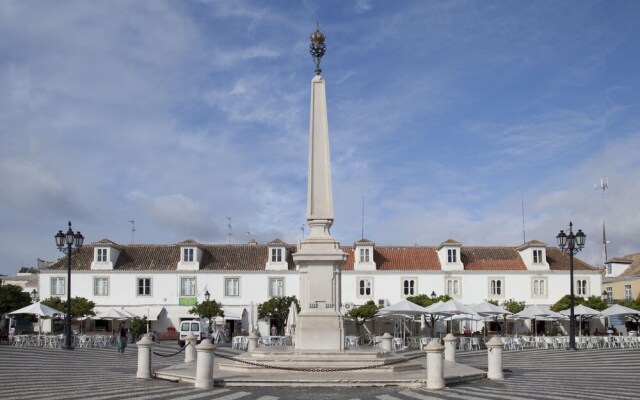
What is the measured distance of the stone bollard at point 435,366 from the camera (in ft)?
54.7

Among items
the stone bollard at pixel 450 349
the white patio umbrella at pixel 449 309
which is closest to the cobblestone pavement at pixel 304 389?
the stone bollard at pixel 450 349

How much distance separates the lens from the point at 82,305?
148ft

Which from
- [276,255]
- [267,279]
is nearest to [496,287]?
[276,255]

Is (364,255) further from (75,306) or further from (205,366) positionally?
(205,366)

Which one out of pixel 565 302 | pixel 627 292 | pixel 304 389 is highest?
pixel 627 292

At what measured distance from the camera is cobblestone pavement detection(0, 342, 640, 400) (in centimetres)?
1493

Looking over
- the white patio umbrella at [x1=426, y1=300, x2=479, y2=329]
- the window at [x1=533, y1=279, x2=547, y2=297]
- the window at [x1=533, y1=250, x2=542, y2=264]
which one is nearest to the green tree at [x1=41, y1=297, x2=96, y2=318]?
the white patio umbrella at [x1=426, y1=300, x2=479, y2=329]

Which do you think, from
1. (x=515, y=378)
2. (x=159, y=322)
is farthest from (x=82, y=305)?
(x=515, y=378)

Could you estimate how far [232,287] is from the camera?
51469mm

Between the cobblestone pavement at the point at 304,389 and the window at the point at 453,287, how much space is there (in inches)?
1016

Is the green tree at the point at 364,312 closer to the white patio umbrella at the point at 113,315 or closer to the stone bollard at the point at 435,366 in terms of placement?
the white patio umbrella at the point at 113,315

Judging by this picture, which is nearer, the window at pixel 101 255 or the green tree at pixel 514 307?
the green tree at pixel 514 307

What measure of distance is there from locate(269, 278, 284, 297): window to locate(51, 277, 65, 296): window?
49.4 ft

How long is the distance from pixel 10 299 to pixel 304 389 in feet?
111
